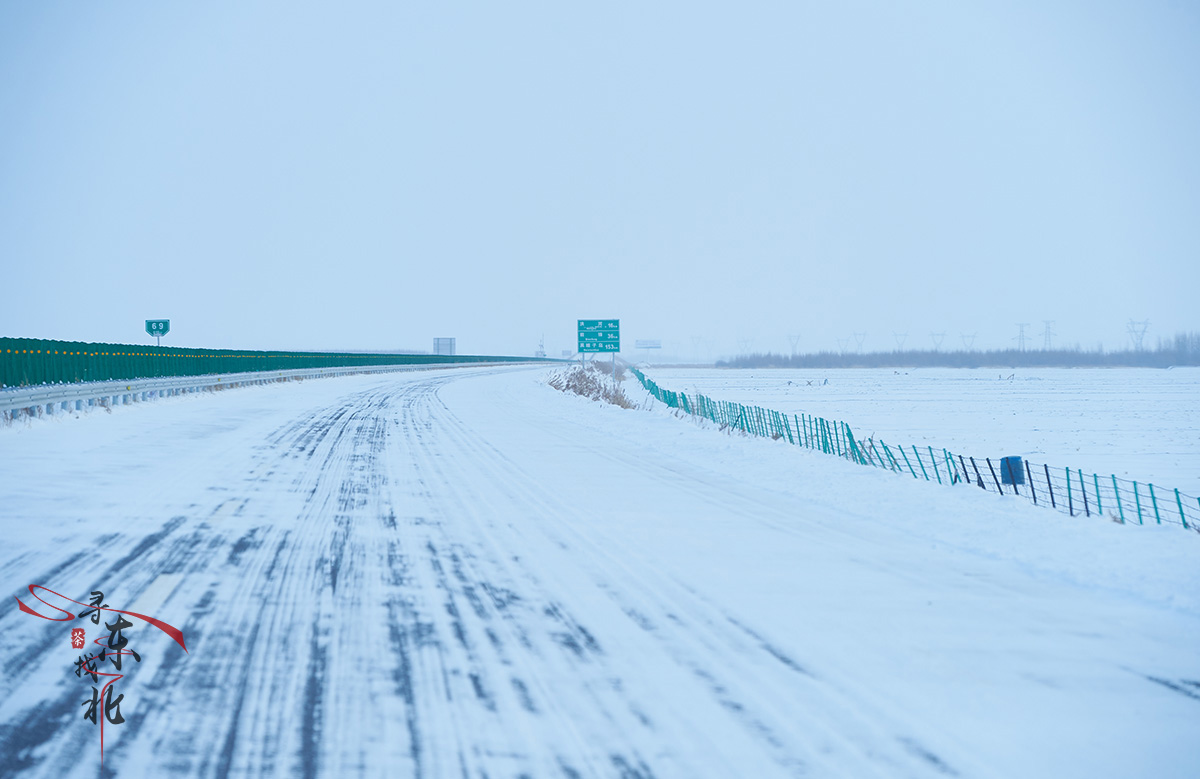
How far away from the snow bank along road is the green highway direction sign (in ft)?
116

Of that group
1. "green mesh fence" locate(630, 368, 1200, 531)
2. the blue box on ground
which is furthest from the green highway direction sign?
the blue box on ground

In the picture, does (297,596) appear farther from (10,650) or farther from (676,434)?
(676,434)

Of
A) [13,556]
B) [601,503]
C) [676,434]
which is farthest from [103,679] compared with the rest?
[676,434]

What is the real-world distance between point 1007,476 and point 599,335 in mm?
36777

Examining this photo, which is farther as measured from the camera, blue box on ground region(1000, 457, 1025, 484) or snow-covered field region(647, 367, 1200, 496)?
snow-covered field region(647, 367, 1200, 496)

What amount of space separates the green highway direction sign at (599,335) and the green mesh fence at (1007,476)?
20.7 metres

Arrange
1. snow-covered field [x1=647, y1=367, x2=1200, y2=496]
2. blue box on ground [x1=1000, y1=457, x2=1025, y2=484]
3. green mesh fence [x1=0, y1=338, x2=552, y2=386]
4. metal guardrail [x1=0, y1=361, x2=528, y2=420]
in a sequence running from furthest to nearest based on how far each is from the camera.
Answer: green mesh fence [x1=0, y1=338, x2=552, y2=386], snow-covered field [x1=647, y1=367, x2=1200, y2=496], metal guardrail [x1=0, y1=361, x2=528, y2=420], blue box on ground [x1=1000, y1=457, x2=1025, y2=484]

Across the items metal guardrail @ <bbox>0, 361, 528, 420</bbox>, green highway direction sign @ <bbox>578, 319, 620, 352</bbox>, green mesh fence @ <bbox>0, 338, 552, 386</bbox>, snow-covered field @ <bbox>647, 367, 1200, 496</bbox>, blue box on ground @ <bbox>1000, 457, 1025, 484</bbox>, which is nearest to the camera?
blue box on ground @ <bbox>1000, 457, 1025, 484</bbox>

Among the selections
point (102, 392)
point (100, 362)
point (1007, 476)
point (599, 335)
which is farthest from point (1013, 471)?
point (599, 335)

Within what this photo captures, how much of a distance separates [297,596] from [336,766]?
2.66m

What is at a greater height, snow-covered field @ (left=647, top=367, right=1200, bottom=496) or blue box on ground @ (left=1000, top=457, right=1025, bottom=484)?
blue box on ground @ (left=1000, top=457, right=1025, bottom=484)

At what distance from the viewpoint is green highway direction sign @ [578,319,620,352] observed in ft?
153

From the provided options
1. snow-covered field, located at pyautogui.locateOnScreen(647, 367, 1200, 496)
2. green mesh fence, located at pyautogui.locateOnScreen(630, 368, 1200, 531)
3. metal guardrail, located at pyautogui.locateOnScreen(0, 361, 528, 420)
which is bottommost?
snow-covered field, located at pyautogui.locateOnScreen(647, 367, 1200, 496)

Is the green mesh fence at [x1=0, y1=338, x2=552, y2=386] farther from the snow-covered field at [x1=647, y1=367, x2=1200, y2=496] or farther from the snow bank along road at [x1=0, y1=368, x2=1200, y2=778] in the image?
the snow-covered field at [x1=647, y1=367, x2=1200, y2=496]
